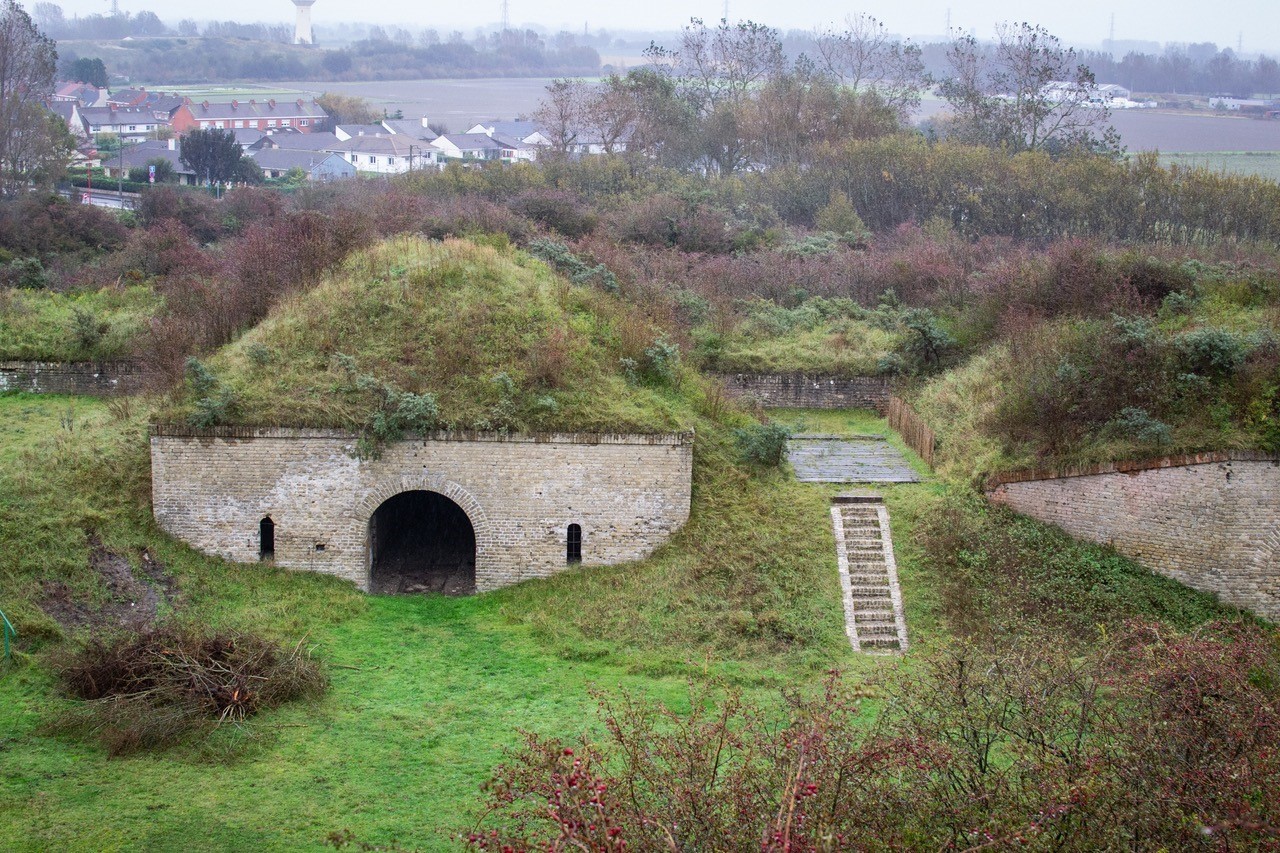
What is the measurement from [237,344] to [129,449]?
2.55 meters

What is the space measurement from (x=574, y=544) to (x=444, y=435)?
8.96 ft

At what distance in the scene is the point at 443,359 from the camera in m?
20.8

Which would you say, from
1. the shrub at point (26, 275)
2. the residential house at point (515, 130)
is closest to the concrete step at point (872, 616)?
the shrub at point (26, 275)

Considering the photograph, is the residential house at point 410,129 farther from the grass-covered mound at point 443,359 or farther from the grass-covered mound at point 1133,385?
the grass-covered mound at point 1133,385

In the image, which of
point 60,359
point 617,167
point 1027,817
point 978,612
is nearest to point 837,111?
point 617,167

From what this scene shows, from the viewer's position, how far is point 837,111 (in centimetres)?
5506

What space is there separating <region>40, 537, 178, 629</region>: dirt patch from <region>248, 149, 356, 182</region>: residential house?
192 feet

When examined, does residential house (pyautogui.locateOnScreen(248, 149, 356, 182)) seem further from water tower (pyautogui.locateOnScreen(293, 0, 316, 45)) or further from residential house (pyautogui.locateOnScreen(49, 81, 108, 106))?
water tower (pyautogui.locateOnScreen(293, 0, 316, 45))

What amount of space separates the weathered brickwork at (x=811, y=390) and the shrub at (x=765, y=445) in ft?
19.9

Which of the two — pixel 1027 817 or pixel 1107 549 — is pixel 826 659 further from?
pixel 1027 817

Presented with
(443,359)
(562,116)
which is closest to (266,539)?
(443,359)

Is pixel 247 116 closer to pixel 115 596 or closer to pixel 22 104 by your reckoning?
pixel 22 104

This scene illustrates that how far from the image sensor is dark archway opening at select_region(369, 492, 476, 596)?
2034 cm

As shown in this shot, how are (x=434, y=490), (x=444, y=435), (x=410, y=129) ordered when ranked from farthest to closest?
(x=410, y=129), (x=434, y=490), (x=444, y=435)
